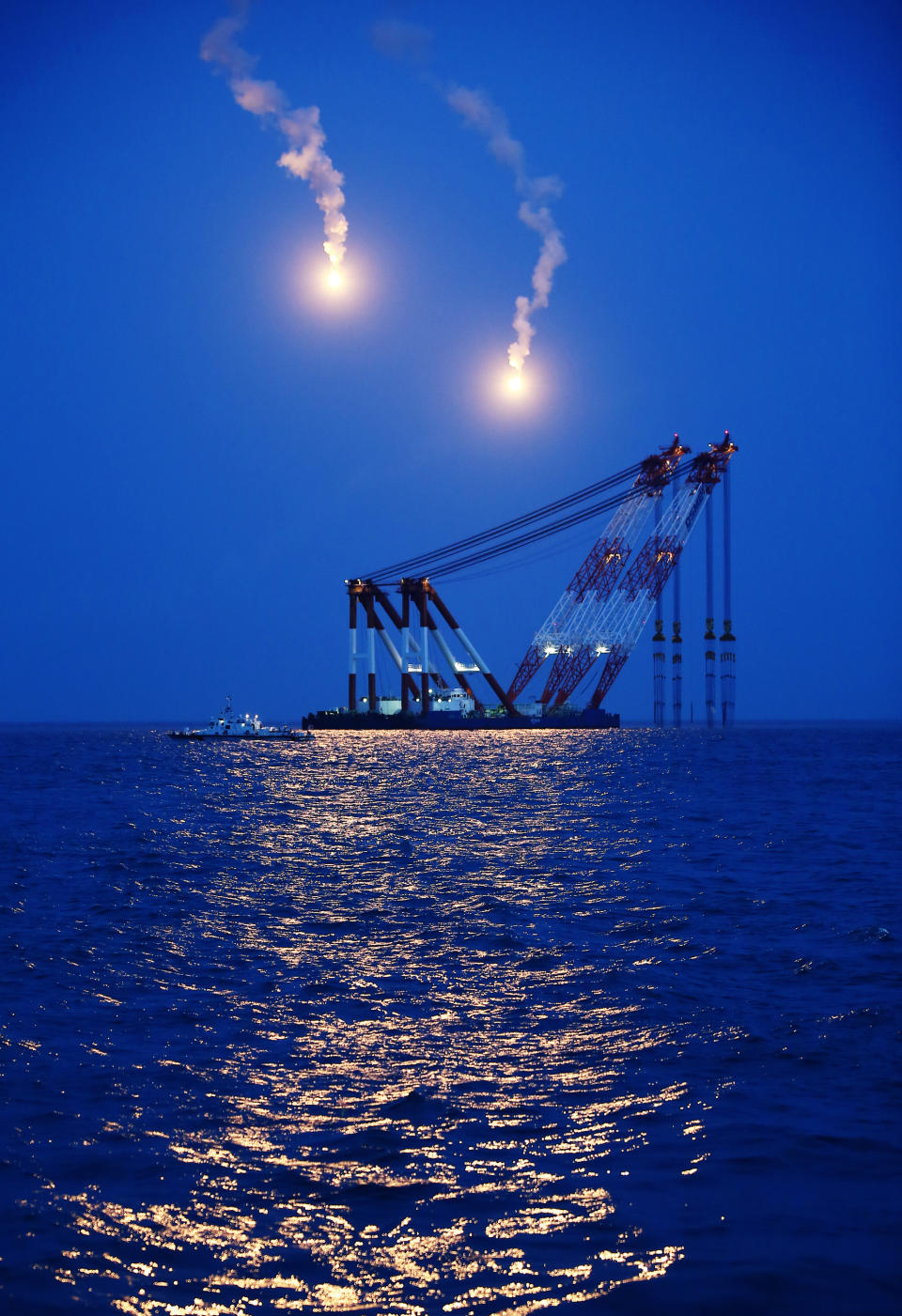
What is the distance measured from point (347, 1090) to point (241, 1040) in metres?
2.31

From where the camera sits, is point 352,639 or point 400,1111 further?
point 352,639

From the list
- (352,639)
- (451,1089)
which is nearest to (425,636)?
(352,639)

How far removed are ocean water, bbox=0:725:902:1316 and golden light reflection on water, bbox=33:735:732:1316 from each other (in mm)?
39

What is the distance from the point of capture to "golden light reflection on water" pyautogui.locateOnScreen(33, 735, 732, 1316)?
24.7 ft

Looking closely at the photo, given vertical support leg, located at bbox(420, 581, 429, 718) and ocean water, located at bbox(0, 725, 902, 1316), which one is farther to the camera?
vertical support leg, located at bbox(420, 581, 429, 718)

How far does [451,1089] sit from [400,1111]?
2.65 ft

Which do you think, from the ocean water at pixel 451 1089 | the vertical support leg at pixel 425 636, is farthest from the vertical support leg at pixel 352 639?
the ocean water at pixel 451 1089

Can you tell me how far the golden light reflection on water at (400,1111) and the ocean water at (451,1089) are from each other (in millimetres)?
39

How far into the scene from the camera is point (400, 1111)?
34.4 feet

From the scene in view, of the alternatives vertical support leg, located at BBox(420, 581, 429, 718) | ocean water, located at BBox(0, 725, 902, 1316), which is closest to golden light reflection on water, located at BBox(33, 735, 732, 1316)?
ocean water, located at BBox(0, 725, 902, 1316)

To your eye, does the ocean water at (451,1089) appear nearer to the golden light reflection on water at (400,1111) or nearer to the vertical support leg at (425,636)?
the golden light reflection on water at (400,1111)

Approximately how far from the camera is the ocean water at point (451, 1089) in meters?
7.55

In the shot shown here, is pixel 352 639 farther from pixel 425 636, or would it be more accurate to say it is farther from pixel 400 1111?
pixel 400 1111

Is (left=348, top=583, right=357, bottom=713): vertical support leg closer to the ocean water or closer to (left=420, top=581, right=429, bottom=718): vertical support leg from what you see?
(left=420, top=581, right=429, bottom=718): vertical support leg
